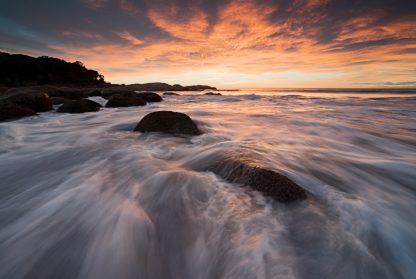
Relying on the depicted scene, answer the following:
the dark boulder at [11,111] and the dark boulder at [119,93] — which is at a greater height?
the dark boulder at [11,111]

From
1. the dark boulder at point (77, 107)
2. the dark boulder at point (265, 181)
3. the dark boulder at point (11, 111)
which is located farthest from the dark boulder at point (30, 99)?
Answer: the dark boulder at point (265, 181)

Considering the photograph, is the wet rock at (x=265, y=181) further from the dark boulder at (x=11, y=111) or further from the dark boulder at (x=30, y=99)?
the dark boulder at (x=30, y=99)

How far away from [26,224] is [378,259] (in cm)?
292

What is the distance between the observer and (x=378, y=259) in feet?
5.61

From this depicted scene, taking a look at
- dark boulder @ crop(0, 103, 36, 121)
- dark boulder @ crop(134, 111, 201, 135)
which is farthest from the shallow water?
dark boulder @ crop(0, 103, 36, 121)

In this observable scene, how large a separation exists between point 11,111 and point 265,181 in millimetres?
7869

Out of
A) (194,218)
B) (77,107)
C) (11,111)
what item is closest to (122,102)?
(77,107)

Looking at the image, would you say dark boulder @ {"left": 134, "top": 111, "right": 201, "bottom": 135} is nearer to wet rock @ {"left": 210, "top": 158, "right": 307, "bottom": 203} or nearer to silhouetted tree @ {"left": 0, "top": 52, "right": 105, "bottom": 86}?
wet rock @ {"left": 210, "top": 158, "right": 307, "bottom": 203}

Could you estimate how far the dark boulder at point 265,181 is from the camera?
7.45ft

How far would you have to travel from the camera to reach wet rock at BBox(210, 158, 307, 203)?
7.45 feet

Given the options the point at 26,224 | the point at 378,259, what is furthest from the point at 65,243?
the point at 378,259

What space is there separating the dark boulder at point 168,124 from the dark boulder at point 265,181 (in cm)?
248

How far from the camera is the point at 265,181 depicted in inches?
93.0

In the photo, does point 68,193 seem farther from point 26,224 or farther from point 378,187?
point 378,187
